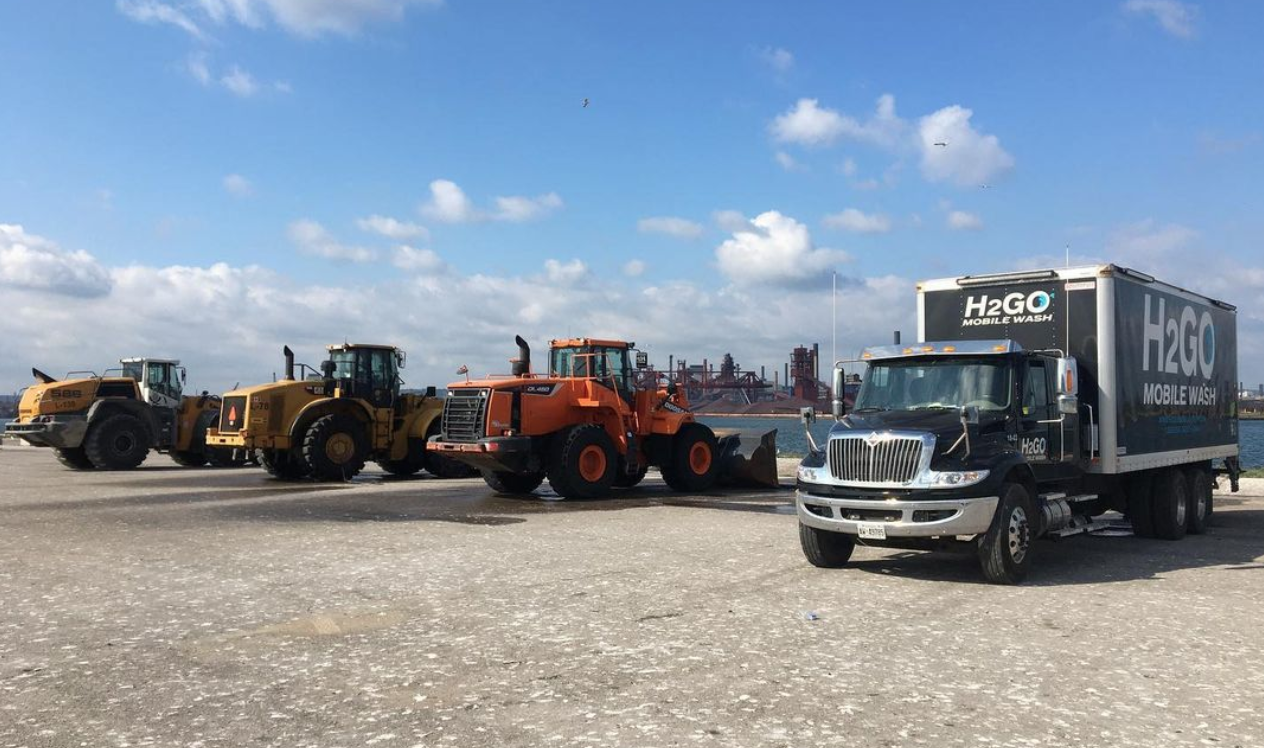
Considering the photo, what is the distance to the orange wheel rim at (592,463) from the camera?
1675 centimetres

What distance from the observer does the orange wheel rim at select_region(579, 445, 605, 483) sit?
16.8 metres

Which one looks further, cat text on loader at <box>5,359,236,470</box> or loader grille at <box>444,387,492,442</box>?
cat text on loader at <box>5,359,236,470</box>

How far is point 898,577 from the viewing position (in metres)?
9.26

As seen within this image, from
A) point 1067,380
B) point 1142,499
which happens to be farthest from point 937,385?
point 1142,499

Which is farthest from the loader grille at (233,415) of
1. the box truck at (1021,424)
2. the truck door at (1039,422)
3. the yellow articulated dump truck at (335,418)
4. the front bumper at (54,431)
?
the truck door at (1039,422)

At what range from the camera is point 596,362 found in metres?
17.7

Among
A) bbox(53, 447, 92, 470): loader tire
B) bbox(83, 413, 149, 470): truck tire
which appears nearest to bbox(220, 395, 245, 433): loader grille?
bbox(83, 413, 149, 470): truck tire

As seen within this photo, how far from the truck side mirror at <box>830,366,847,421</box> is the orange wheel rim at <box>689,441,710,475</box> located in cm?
816

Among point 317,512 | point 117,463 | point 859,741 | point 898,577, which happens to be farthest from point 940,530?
point 117,463

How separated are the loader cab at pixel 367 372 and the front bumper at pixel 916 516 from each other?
1383 centimetres

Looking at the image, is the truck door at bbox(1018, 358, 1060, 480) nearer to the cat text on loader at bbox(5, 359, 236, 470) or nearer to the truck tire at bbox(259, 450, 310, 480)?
the truck tire at bbox(259, 450, 310, 480)

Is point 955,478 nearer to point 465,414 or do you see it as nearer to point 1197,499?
point 1197,499

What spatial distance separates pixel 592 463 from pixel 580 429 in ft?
2.21

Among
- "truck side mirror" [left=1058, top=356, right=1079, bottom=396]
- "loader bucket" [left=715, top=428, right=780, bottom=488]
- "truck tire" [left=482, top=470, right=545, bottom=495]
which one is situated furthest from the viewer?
"loader bucket" [left=715, top=428, right=780, bottom=488]
